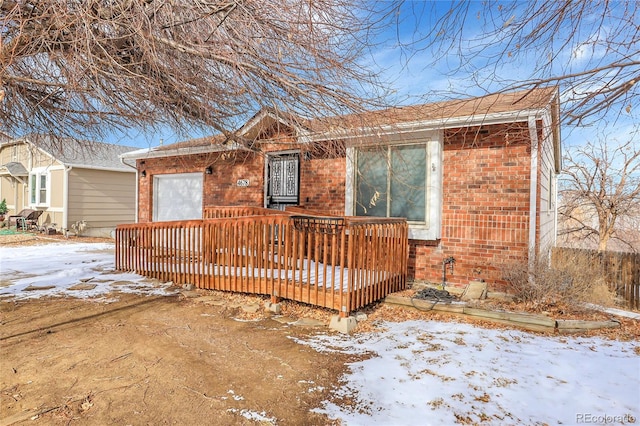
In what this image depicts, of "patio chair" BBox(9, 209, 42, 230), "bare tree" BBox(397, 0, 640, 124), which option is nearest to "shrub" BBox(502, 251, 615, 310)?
"bare tree" BBox(397, 0, 640, 124)

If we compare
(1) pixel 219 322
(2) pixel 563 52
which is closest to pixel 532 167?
(2) pixel 563 52

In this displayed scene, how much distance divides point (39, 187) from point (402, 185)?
17.9 meters

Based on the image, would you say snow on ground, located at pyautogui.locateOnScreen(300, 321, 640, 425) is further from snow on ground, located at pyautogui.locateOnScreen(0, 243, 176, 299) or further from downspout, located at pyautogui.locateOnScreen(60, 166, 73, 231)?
downspout, located at pyautogui.locateOnScreen(60, 166, 73, 231)

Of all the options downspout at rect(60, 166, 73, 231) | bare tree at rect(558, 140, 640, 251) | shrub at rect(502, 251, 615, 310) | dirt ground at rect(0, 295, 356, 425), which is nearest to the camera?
dirt ground at rect(0, 295, 356, 425)

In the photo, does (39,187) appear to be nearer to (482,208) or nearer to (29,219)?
(29,219)

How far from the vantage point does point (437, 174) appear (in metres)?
6.50

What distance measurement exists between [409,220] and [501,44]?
392 cm

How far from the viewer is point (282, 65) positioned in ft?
14.7

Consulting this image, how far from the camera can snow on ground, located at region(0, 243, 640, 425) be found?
2682mm

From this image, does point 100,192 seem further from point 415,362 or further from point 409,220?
point 415,362

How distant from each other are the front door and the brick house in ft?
0.09

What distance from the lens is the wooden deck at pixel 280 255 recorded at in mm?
4891

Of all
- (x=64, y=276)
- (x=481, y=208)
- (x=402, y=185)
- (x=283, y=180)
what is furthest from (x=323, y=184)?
(x=64, y=276)

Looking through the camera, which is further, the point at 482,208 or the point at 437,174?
the point at 437,174
